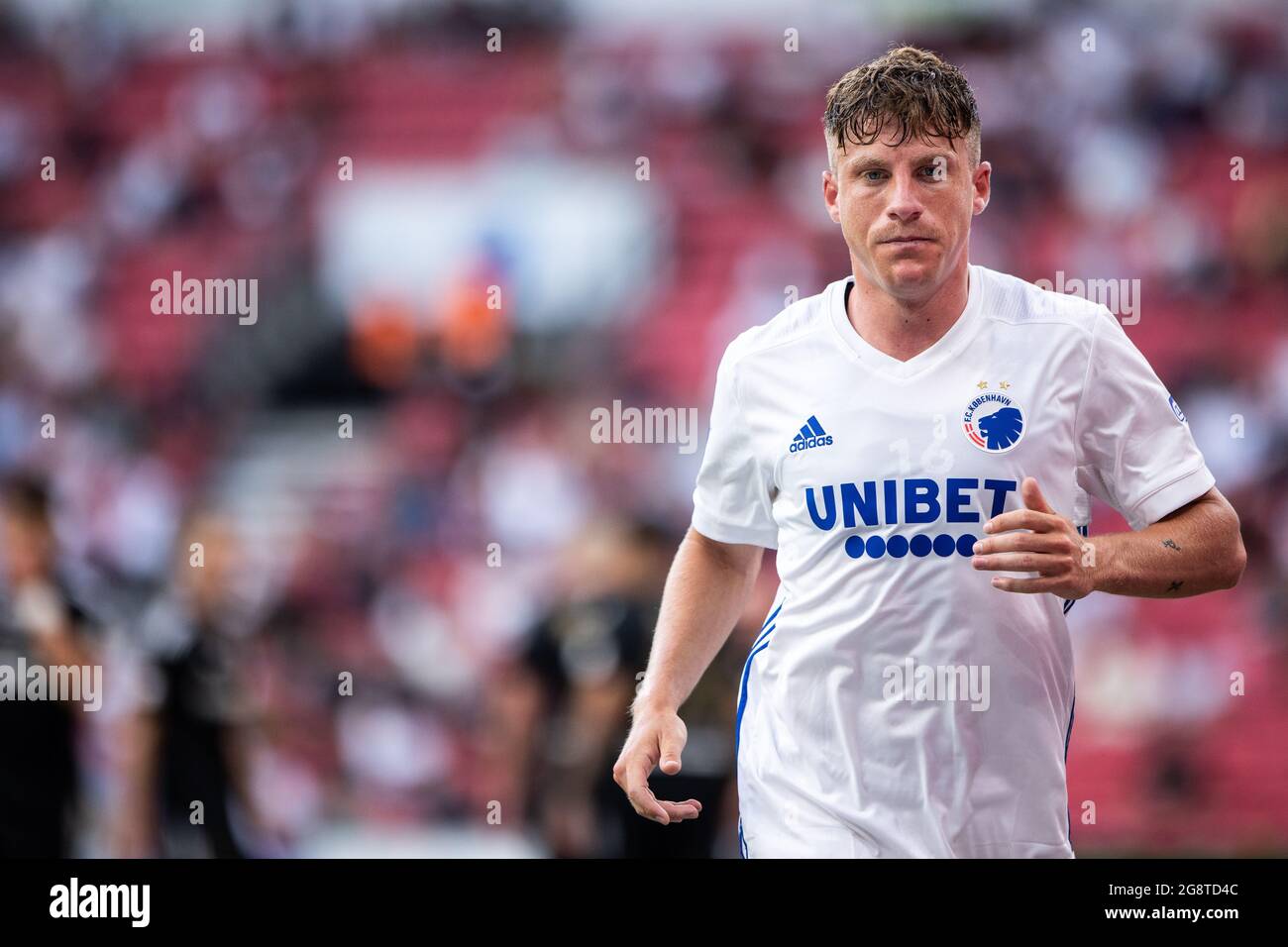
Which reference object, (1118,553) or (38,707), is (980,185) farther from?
(38,707)

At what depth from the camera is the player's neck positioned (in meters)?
2.70

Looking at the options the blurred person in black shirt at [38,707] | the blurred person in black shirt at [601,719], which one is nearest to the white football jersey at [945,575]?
the blurred person in black shirt at [601,719]

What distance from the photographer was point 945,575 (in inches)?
101

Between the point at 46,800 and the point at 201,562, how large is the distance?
194cm

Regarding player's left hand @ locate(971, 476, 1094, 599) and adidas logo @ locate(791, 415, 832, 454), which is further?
adidas logo @ locate(791, 415, 832, 454)

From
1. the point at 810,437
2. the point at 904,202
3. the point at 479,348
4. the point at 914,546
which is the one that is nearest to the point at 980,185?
the point at 904,202

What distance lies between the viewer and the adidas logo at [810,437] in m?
2.68

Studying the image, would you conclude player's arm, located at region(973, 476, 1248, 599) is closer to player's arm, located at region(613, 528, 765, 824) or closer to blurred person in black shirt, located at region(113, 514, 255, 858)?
player's arm, located at region(613, 528, 765, 824)

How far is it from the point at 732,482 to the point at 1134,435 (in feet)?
2.64

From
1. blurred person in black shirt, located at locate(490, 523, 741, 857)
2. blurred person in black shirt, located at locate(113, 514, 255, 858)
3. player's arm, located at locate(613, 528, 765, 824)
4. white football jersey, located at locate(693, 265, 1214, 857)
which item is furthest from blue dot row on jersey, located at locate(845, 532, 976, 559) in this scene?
blurred person in black shirt, located at locate(113, 514, 255, 858)

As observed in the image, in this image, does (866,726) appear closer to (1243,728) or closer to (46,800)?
(46,800)

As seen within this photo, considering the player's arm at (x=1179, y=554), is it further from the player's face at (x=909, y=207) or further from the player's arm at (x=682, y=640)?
the player's arm at (x=682, y=640)

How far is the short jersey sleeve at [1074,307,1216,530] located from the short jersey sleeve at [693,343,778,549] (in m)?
0.64

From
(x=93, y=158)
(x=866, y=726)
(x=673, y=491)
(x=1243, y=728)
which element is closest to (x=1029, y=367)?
(x=866, y=726)
